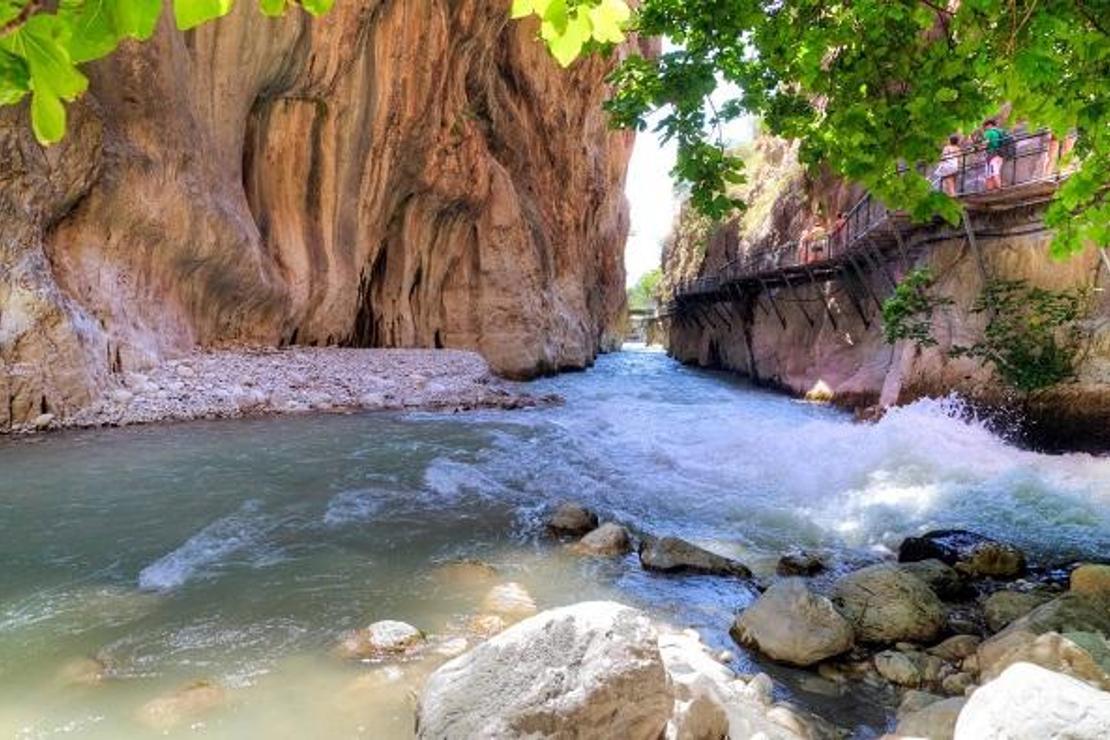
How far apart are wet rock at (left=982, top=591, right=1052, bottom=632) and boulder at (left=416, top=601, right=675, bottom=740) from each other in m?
3.07

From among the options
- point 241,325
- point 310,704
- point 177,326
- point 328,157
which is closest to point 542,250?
point 328,157

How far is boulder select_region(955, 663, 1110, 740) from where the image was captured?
237 cm

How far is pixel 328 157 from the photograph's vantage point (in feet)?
58.4

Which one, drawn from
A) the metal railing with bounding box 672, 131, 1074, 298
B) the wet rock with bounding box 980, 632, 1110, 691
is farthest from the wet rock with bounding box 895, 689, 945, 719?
the metal railing with bounding box 672, 131, 1074, 298

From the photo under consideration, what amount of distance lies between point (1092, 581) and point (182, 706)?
19.5ft

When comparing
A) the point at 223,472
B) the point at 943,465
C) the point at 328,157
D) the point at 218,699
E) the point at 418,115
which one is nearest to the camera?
the point at 218,699

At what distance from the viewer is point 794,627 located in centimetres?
438

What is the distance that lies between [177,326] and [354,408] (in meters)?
3.84

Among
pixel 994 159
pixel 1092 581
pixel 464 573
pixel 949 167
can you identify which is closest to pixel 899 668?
pixel 1092 581

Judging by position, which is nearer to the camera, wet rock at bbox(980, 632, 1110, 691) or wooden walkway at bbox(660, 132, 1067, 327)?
wet rock at bbox(980, 632, 1110, 691)

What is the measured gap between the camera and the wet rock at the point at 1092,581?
4.85 meters

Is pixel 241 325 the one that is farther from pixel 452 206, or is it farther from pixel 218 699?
pixel 218 699

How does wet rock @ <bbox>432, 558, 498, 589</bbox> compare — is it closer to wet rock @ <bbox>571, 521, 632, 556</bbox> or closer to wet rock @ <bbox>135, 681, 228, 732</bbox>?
wet rock @ <bbox>571, 521, 632, 556</bbox>

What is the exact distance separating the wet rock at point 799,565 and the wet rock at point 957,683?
175 centimetres
